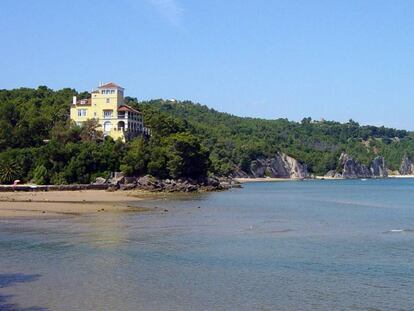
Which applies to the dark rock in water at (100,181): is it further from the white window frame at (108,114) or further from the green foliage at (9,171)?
the white window frame at (108,114)

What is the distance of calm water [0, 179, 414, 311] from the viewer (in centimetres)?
1992

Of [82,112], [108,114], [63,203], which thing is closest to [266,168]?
[108,114]

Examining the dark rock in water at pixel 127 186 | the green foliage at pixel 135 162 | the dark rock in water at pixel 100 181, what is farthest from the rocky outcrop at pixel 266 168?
the dark rock in water at pixel 100 181

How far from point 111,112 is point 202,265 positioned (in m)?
77.5

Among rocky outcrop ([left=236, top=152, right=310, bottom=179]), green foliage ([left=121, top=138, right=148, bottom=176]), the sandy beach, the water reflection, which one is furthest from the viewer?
rocky outcrop ([left=236, top=152, right=310, bottom=179])

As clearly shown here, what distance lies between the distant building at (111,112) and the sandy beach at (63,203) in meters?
22.5

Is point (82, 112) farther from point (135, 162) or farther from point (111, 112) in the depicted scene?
point (135, 162)

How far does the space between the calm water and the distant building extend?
184 ft

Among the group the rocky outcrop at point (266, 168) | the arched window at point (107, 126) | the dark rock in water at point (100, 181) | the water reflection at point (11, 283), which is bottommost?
the water reflection at point (11, 283)

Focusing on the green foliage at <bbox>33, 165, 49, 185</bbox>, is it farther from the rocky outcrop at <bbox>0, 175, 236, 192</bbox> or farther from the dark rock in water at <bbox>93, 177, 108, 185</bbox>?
the dark rock in water at <bbox>93, 177, 108, 185</bbox>

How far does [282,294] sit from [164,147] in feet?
243

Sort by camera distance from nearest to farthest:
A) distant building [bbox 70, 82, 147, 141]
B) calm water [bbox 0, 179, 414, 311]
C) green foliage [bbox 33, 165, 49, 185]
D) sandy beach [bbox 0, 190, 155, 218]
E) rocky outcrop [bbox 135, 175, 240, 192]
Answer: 1. calm water [bbox 0, 179, 414, 311]
2. sandy beach [bbox 0, 190, 155, 218]
3. green foliage [bbox 33, 165, 49, 185]
4. rocky outcrop [bbox 135, 175, 240, 192]
5. distant building [bbox 70, 82, 147, 141]

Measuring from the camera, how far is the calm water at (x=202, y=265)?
19.9 metres

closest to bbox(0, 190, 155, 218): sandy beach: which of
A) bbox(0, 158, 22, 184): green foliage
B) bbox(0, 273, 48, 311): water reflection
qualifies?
bbox(0, 158, 22, 184): green foliage
